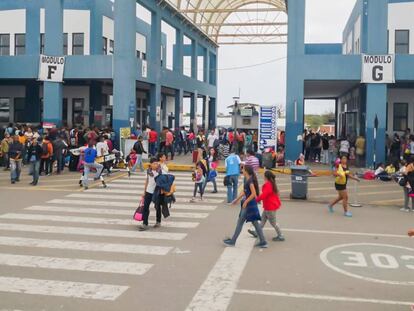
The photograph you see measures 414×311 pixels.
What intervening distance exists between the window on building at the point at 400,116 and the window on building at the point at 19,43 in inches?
892

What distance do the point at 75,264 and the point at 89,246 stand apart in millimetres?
1293

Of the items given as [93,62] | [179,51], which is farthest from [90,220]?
[179,51]

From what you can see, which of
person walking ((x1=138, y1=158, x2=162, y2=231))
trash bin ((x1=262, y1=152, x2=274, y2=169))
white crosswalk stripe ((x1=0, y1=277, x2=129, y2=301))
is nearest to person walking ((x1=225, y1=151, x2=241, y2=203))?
person walking ((x1=138, y1=158, x2=162, y2=231))

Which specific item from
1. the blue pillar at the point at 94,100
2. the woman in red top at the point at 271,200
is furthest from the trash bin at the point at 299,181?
the blue pillar at the point at 94,100

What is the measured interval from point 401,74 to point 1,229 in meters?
19.1

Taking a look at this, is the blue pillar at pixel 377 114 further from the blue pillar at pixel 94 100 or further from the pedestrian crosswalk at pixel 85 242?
the blue pillar at pixel 94 100

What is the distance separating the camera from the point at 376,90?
23984mm

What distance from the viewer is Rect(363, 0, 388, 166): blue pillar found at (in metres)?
23.7

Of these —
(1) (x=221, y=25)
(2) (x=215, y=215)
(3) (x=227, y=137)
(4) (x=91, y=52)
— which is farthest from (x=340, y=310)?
(1) (x=221, y=25)

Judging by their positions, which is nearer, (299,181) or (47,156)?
(299,181)

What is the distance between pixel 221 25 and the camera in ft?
150

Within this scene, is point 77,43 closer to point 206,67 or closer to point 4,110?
point 4,110

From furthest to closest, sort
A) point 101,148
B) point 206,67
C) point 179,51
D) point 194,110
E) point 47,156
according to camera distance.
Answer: point 206,67, point 194,110, point 179,51, point 101,148, point 47,156

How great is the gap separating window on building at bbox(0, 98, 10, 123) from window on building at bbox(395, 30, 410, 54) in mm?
24387
